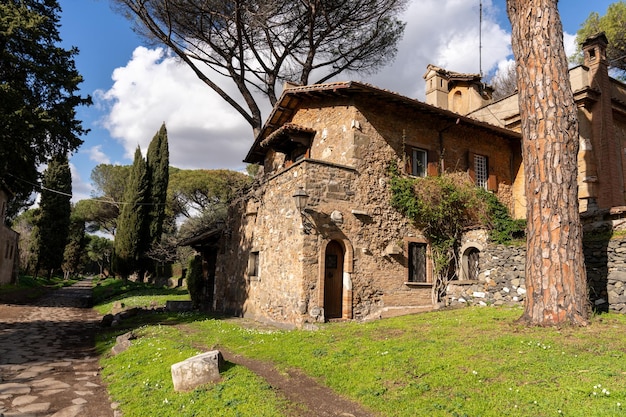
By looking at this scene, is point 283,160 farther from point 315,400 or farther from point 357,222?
point 315,400

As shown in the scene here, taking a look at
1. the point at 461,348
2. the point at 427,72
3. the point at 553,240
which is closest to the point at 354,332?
the point at 461,348

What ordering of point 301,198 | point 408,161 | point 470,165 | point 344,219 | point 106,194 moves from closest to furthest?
point 301,198 → point 344,219 → point 408,161 → point 470,165 → point 106,194

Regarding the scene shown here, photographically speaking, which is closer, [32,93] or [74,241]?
[32,93]

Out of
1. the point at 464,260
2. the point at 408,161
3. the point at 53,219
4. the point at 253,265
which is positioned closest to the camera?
the point at 464,260

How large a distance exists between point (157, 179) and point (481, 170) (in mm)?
24557

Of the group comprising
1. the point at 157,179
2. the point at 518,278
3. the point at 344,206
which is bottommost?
the point at 518,278

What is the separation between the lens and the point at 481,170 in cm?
1561

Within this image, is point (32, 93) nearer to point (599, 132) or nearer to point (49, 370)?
point (49, 370)

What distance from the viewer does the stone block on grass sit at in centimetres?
556

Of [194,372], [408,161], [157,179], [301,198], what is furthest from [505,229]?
[157,179]

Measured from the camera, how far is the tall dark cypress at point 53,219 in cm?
3372

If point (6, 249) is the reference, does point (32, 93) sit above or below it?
above

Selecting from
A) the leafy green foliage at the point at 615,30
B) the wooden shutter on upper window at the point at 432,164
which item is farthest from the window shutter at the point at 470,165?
the leafy green foliage at the point at 615,30

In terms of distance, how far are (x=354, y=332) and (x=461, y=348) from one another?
2856 millimetres
